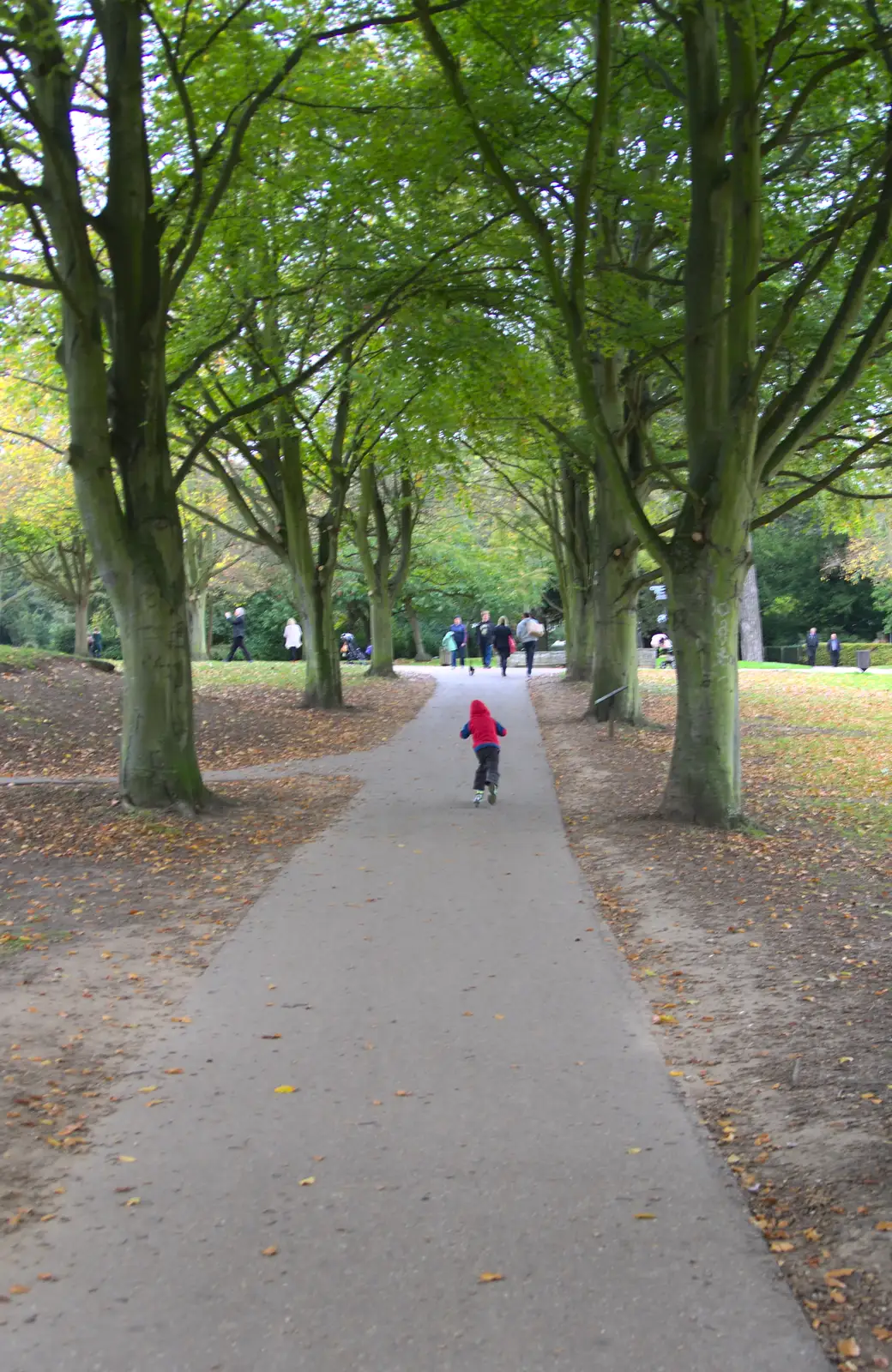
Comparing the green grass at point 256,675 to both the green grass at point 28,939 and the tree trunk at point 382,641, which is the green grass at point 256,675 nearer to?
the tree trunk at point 382,641

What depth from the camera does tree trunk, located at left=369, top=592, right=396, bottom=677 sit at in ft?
113

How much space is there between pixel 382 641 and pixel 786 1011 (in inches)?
1138

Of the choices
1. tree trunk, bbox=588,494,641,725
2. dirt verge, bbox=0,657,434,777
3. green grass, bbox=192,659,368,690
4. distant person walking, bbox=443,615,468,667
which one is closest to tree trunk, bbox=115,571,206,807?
dirt verge, bbox=0,657,434,777

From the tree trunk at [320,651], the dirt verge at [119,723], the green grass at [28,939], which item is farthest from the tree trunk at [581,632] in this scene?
the green grass at [28,939]

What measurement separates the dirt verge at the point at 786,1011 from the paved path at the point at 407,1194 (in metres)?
0.17

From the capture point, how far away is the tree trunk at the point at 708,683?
1212 centimetres

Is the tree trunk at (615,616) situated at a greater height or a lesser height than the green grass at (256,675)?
greater

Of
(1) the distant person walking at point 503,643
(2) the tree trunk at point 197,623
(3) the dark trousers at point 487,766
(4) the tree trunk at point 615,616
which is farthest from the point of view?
(2) the tree trunk at point 197,623

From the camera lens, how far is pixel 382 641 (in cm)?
3538

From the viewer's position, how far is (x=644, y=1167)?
4.86 metres

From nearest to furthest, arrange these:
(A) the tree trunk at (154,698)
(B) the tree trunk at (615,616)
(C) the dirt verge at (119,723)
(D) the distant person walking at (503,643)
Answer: (A) the tree trunk at (154,698) < (C) the dirt verge at (119,723) < (B) the tree trunk at (615,616) < (D) the distant person walking at (503,643)

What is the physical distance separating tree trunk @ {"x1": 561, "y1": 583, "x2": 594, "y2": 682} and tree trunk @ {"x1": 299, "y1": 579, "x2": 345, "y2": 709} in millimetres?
8247

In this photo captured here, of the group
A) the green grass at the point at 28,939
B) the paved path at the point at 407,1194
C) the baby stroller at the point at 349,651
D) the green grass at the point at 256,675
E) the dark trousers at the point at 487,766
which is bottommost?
the paved path at the point at 407,1194

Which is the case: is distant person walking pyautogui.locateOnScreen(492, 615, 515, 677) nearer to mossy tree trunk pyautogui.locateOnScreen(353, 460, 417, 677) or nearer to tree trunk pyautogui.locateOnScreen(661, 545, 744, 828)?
mossy tree trunk pyautogui.locateOnScreen(353, 460, 417, 677)
